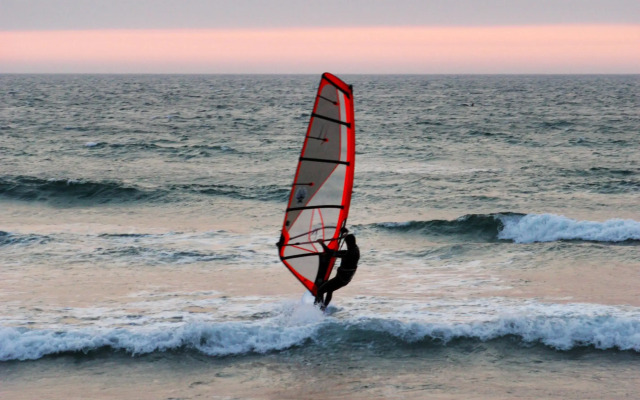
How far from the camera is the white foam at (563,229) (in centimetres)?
1675

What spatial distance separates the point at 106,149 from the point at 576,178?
21.0m

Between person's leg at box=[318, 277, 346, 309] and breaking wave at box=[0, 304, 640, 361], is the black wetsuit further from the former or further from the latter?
breaking wave at box=[0, 304, 640, 361]

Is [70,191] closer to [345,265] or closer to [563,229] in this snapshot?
[563,229]

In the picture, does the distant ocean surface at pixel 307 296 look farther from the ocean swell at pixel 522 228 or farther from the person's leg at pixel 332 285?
the person's leg at pixel 332 285

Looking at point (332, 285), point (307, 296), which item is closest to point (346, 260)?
point (332, 285)

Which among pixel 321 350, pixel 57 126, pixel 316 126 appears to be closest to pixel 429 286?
pixel 321 350

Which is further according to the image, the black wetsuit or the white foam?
the white foam

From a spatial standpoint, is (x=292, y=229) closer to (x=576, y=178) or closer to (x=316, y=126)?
(x=316, y=126)

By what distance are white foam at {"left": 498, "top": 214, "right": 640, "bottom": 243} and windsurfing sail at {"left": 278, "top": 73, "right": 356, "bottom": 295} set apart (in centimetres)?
831

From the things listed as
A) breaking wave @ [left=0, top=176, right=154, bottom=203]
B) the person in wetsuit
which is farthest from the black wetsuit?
breaking wave @ [left=0, top=176, right=154, bottom=203]

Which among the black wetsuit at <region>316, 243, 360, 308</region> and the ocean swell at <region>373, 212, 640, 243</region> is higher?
the black wetsuit at <region>316, 243, 360, 308</region>

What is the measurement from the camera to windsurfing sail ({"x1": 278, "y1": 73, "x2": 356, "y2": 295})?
955 cm

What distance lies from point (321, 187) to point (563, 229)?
955 cm

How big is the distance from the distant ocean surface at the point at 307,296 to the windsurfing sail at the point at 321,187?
100cm
